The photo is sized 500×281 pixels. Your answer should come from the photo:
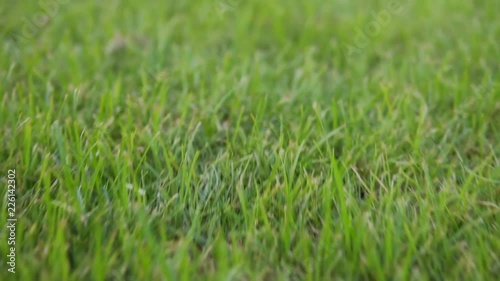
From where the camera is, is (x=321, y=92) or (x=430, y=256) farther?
(x=321, y=92)

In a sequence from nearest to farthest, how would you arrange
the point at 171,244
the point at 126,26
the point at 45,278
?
the point at 45,278 → the point at 171,244 → the point at 126,26

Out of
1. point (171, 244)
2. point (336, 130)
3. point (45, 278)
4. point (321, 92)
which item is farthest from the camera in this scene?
point (321, 92)

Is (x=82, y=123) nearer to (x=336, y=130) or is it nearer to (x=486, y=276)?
(x=336, y=130)

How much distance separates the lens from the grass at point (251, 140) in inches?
60.4

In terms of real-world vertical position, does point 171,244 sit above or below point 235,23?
below

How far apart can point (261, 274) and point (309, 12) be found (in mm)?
1910

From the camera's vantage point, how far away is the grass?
5.03 feet

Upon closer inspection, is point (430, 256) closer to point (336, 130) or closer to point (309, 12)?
point (336, 130)

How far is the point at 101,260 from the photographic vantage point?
4.82ft

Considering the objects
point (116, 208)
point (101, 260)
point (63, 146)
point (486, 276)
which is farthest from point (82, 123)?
point (486, 276)

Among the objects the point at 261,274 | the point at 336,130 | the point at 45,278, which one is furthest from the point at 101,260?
the point at 336,130

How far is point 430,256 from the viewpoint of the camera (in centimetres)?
154

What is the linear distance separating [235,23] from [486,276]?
1877mm

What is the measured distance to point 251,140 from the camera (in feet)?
6.48
